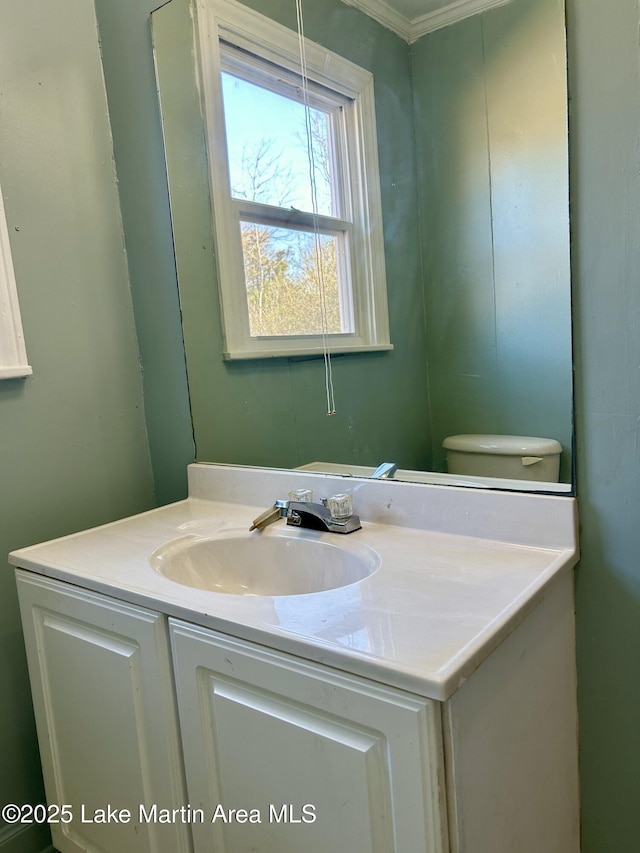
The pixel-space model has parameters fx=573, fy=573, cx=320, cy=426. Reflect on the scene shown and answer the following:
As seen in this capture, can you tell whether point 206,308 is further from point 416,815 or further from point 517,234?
point 416,815

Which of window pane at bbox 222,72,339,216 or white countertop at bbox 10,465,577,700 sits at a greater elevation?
window pane at bbox 222,72,339,216

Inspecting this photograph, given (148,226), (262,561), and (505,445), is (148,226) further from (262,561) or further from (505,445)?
(505,445)

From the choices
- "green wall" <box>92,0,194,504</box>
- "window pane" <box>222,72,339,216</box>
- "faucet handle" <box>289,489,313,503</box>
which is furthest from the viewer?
"green wall" <box>92,0,194,504</box>

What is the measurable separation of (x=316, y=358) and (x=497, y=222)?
0.50 m

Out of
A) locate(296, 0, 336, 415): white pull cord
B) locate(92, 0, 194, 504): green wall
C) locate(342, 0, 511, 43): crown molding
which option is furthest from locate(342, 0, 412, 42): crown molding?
locate(92, 0, 194, 504): green wall

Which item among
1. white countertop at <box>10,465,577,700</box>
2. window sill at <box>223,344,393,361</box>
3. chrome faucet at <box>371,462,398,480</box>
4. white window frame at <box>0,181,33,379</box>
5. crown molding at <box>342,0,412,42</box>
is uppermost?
crown molding at <box>342,0,412,42</box>

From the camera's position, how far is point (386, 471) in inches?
45.6

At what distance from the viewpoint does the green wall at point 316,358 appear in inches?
44.4

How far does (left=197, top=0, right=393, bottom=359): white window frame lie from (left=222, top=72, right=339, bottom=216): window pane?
3 cm

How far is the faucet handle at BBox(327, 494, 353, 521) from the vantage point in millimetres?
1107

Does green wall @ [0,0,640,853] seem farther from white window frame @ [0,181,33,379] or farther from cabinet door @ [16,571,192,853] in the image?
cabinet door @ [16,571,192,853]

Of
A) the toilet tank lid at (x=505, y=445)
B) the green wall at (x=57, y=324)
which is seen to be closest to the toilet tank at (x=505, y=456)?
the toilet tank lid at (x=505, y=445)

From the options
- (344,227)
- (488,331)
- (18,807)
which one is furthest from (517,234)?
(18,807)

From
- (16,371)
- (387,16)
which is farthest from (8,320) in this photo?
(387,16)
